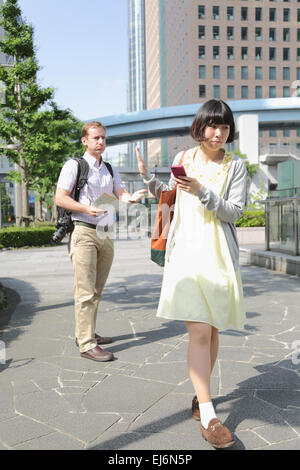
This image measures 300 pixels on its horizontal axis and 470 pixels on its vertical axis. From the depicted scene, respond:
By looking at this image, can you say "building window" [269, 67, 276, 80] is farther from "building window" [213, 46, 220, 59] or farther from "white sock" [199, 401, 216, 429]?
"white sock" [199, 401, 216, 429]

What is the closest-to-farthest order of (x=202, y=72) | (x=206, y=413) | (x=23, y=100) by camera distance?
(x=206, y=413) → (x=23, y=100) → (x=202, y=72)

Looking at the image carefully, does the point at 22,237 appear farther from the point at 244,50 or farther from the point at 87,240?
the point at 244,50

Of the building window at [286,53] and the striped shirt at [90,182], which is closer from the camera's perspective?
the striped shirt at [90,182]

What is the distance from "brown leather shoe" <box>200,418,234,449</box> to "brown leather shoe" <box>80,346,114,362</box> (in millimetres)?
1628

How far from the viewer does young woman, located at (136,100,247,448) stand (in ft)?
8.44

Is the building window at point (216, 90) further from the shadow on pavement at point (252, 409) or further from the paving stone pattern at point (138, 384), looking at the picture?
the shadow on pavement at point (252, 409)

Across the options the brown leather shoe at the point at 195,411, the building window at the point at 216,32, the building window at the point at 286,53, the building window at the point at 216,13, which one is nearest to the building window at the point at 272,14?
the building window at the point at 286,53

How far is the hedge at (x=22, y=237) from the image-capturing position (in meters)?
19.2

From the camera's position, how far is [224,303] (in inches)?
104

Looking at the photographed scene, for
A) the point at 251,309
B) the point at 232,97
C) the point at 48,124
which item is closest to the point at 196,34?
the point at 232,97

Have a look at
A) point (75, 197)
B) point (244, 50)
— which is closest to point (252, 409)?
point (75, 197)

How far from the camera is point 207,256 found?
261 centimetres

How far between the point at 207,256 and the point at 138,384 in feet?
4.44

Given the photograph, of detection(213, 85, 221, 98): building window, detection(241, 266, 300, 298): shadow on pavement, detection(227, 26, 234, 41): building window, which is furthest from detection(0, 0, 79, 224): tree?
detection(227, 26, 234, 41): building window
